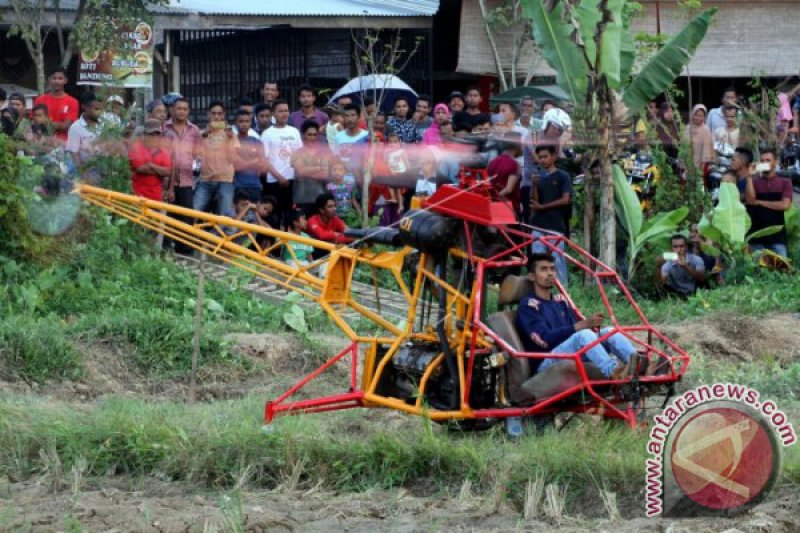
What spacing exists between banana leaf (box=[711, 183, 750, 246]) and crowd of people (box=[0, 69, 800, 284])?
0.34m

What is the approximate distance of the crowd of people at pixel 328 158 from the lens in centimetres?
1661

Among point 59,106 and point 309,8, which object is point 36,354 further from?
point 309,8

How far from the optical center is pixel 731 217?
17.2m

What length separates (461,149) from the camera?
1650cm

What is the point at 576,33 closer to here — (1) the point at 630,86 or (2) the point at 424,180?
(1) the point at 630,86

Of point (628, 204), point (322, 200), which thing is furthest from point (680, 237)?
point (322, 200)

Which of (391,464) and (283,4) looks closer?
(391,464)

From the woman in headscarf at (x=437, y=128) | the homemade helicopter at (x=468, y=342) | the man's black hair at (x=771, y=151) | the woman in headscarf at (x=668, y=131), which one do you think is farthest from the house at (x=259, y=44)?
the homemade helicopter at (x=468, y=342)

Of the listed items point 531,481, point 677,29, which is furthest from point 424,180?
point 531,481

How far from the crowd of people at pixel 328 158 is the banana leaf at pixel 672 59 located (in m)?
1.09

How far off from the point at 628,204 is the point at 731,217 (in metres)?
1.18

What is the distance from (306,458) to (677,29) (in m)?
14.2

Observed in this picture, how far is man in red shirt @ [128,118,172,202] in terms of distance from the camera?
16.8 metres

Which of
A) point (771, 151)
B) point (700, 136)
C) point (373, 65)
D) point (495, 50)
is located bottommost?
point (771, 151)
